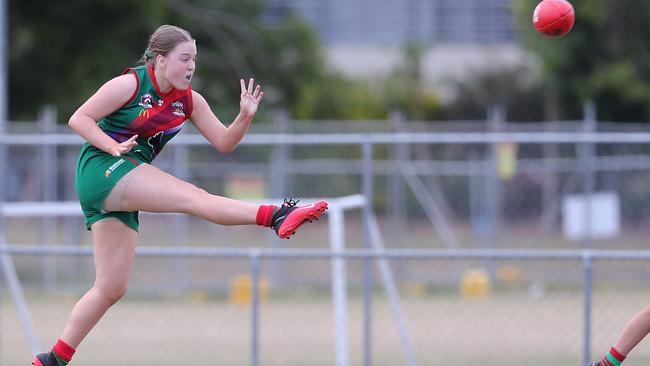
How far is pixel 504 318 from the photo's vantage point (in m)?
12.0

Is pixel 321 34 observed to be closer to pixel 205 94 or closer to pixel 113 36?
pixel 205 94

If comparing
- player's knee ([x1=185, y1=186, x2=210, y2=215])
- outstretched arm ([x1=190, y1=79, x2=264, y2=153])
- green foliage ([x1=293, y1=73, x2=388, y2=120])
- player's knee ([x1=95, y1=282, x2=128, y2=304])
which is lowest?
player's knee ([x1=95, y1=282, x2=128, y2=304])

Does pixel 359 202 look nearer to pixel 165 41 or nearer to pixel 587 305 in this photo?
pixel 587 305

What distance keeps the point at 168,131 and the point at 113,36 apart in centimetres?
1819

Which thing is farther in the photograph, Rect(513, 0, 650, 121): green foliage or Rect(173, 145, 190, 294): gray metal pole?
Rect(513, 0, 650, 121): green foliage

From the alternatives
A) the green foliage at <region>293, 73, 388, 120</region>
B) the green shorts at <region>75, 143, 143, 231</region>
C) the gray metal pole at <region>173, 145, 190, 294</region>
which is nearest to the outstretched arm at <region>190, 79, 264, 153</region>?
the green shorts at <region>75, 143, 143, 231</region>

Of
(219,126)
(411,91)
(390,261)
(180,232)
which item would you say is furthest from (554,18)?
(411,91)

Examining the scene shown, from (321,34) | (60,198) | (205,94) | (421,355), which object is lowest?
(421,355)

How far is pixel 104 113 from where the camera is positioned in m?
5.76

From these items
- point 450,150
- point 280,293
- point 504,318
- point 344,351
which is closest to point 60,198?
point 280,293

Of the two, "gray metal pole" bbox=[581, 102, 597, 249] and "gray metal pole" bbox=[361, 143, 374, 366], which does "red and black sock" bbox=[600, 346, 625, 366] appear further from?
"gray metal pole" bbox=[581, 102, 597, 249]

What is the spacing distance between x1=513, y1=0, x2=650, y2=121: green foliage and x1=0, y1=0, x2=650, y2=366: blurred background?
4 cm

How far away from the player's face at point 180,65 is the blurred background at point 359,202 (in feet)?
6.47

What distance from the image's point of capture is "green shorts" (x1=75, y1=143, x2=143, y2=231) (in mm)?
5805
